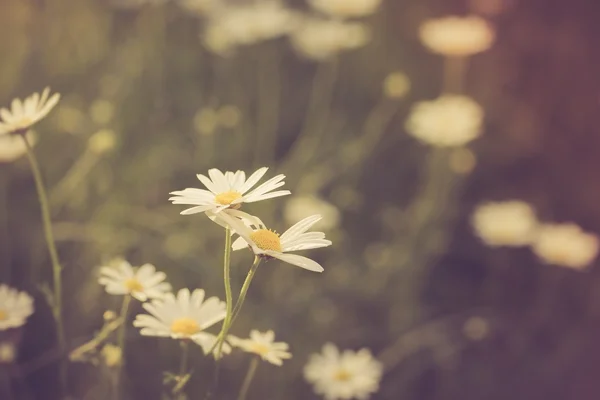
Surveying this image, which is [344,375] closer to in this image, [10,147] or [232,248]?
[232,248]

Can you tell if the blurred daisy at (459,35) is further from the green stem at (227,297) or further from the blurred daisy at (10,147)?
the green stem at (227,297)

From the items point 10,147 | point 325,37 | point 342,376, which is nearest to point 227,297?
point 342,376

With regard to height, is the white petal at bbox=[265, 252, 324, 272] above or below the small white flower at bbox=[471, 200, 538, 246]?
below

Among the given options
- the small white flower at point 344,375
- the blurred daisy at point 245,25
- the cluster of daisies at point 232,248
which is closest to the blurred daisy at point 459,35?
the blurred daisy at point 245,25

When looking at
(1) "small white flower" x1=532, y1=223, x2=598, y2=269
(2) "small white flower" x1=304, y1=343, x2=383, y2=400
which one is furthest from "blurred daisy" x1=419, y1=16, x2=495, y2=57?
(2) "small white flower" x1=304, y1=343, x2=383, y2=400

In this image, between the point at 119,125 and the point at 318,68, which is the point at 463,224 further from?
Answer: the point at 119,125

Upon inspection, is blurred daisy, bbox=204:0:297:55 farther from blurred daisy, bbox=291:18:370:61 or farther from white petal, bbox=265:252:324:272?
white petal, bbox=265:252:324:272

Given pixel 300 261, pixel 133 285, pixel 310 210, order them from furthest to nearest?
pixel 310 210, pixel 133 285, pixel 300 261
